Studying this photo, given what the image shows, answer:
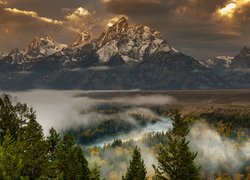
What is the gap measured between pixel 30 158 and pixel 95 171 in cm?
1569

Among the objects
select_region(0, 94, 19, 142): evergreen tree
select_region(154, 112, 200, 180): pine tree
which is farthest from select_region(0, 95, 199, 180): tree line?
select_region(0, 94, 19, 142): evergreen tree

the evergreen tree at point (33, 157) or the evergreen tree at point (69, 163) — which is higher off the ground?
the evergreen tree at point (33, 157)

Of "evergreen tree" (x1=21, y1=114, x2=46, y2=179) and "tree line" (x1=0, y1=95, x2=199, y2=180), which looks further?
"evergreen tree" (x1=21, y1=114, x2=46, y2=179)

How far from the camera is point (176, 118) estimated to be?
167 feet

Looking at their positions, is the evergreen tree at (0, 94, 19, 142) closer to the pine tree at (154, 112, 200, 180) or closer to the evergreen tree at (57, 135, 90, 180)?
the evergreen tree at (57, 135, 90, 180)

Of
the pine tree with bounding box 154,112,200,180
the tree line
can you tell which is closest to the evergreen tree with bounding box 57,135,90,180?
the tree line

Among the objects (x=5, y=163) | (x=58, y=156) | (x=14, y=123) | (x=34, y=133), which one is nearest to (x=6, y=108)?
(x=14, y=123)

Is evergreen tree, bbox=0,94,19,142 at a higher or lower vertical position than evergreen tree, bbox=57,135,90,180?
higher

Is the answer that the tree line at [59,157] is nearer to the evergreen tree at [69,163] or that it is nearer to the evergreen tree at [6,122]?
the evergreen tree at [69,163]

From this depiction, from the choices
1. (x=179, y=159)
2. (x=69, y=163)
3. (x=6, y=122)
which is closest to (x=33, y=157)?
(x=69, y=163)

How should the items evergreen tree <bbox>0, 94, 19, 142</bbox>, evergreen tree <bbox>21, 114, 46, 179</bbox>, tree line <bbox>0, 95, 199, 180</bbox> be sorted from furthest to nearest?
1. evergreen tree <bbox>0, 94, 19, 142</bbox>
2. evergreen tree <bbox>21, 114, 46, 179</bbox>
3. tree line <bbox>0, 95, 199, 180</bbox>

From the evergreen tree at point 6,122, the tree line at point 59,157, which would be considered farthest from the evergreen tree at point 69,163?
the evergreen tree at point 6,122

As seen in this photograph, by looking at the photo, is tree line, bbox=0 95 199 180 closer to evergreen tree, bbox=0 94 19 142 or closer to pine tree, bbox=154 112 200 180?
pine tree, bbox=154 112 200 180

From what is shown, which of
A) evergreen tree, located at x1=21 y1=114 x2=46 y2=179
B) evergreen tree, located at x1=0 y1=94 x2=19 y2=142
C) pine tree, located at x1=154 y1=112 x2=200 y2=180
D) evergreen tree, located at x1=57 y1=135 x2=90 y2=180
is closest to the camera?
evergreen tree, located at x1=21 y1=114 x2=46 y2=179
